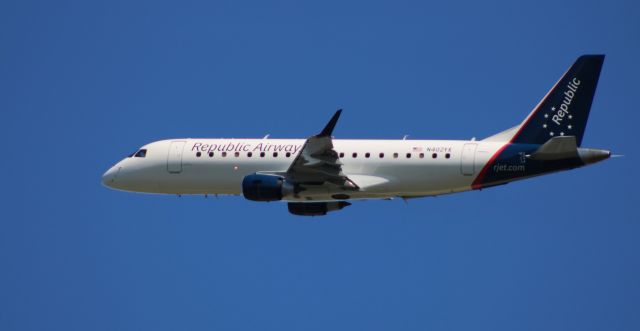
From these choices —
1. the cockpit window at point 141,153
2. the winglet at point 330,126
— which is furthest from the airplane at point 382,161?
the cockpit window at point 141,153

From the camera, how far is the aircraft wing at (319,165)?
63.4m

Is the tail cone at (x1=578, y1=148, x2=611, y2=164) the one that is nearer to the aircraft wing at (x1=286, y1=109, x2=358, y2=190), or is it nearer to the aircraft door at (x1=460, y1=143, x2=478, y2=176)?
the aircraft door at (x1=460, y1=143, x2=478, y2=176)

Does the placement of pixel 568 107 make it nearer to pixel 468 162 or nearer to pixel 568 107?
pixel 568 107

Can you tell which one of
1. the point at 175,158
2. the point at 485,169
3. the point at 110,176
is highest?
the point at 175,158

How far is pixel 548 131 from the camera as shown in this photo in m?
64.2

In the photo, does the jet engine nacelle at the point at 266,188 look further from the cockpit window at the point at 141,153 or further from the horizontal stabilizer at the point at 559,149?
the horizontal stabilizer at the point at 559,149

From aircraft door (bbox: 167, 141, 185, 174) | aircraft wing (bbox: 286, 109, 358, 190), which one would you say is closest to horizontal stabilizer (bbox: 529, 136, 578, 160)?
aircraft wing (bbox: 286, 109, 358, 190)

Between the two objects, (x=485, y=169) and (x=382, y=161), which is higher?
(x=382, y=161)

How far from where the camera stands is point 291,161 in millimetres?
67438

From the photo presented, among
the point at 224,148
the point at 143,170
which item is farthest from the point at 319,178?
the point at 143,170

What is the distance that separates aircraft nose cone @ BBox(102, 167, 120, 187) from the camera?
236 ft

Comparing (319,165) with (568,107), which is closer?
(568,107)

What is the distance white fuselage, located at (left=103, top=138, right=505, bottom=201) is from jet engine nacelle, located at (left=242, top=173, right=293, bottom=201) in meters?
0.78

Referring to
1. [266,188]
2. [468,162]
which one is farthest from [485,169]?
[266,188]
